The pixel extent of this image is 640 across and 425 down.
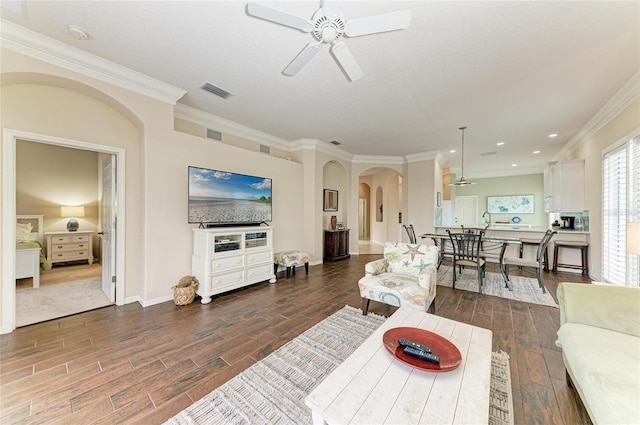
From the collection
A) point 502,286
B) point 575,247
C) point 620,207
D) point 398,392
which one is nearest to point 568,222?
point 575,247

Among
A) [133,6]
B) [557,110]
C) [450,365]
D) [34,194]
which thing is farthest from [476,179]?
[34,194]

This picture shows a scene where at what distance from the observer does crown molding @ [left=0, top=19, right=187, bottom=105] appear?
7.23ft

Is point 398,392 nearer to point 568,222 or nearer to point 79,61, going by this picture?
point 79,61

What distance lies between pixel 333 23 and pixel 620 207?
15.6 ft

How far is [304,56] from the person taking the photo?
6.70ft

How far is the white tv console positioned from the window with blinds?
479 cm

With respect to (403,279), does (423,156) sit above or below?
above

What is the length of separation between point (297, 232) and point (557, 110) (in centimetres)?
516

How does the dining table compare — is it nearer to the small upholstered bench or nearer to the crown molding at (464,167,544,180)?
the small upholstered bench

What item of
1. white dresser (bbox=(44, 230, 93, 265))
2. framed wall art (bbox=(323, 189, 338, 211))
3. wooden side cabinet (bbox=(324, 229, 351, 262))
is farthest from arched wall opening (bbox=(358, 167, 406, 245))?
white dresser (bbox=(44, 230, 93, 265))

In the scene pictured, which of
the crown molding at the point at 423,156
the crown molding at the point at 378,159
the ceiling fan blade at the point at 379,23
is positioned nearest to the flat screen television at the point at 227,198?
the ceiling fan blade at the point at 379,23

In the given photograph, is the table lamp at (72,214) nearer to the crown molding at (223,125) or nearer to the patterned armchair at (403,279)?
the crown molding at (223,125)

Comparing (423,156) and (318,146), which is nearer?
(318,146)

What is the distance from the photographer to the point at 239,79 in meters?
3.00
